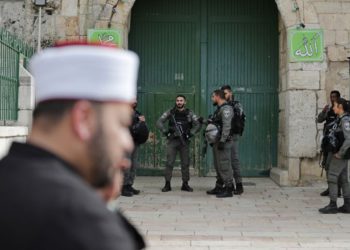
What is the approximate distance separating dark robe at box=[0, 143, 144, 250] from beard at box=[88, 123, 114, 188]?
0.17 feet

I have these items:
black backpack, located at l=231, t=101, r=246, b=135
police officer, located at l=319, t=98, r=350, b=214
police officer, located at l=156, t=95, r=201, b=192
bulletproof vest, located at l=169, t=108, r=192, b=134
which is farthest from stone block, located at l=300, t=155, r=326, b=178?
police officer, located at l=319, t=98, r=350, b=214

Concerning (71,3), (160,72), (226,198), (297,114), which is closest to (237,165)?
(226,198)

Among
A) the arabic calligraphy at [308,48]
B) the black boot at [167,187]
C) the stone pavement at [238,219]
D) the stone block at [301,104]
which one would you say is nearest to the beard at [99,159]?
the stone pavement at [238,219]

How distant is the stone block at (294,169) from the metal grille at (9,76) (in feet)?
17.7

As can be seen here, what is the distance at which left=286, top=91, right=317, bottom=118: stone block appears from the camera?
36.4 ft

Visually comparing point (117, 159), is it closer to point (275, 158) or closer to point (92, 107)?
point (92, 107)

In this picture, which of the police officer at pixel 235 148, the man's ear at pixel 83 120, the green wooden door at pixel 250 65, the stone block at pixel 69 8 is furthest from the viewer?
the green wooden door at pixel 250 65

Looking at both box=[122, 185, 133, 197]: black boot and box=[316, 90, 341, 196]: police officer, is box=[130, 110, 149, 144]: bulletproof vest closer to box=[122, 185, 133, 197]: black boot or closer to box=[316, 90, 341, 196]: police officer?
box=[122, 185, 133, 197]: black boot

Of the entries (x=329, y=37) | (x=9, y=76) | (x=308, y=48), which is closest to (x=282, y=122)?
(x=308, y=48)

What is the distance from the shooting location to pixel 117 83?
1.40m

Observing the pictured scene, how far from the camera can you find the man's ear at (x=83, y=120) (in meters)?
1.29

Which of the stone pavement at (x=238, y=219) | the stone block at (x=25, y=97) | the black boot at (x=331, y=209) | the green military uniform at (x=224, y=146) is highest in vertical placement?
the stone block at (x=25, y=97)

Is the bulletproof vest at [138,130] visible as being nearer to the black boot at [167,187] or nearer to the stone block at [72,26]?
the black boot at [167,187]

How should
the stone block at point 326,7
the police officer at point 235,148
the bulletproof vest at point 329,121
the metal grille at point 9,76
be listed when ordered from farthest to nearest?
1. the stone block at point 326,7
2. the police officer at point 235,148
3. the bulletproof vest at point 329,121
4. the metal grille at point 9,76
